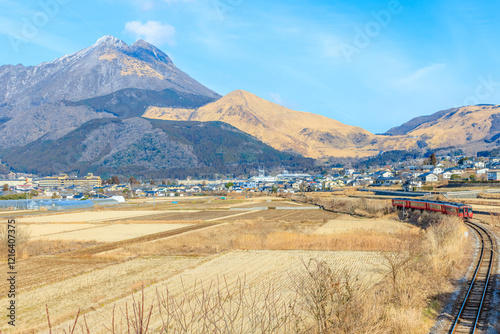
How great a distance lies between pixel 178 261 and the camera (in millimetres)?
27094

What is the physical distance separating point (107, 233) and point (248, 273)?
1128 inches

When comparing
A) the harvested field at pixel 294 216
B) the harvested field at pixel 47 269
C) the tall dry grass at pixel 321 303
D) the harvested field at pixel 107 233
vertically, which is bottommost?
the harvested field at pixel 294 216

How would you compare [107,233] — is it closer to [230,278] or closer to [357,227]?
[357,227]

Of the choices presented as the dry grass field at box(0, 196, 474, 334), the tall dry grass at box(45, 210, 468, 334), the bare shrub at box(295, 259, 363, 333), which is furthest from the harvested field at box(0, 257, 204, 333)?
the bare shrub at box(295, 259, 363, 333)

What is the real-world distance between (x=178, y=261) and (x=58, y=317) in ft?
40.7

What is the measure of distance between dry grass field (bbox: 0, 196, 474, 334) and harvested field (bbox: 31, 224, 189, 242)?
32cm

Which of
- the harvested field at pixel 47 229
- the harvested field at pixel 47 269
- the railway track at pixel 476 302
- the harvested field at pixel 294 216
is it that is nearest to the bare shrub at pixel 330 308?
the railway track at pixel 476 302

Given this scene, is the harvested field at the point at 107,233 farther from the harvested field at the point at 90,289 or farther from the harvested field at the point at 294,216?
the harvested field at the point at 90,289

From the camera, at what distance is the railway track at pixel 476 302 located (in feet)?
45.4

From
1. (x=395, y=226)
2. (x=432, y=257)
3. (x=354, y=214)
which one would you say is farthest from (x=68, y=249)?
(x=354, y=214)

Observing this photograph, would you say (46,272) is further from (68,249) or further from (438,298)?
(438,298)

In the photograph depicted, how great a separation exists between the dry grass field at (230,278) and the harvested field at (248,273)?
0.19 ft

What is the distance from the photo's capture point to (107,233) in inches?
1806

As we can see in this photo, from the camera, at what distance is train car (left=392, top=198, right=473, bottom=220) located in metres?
42.3
